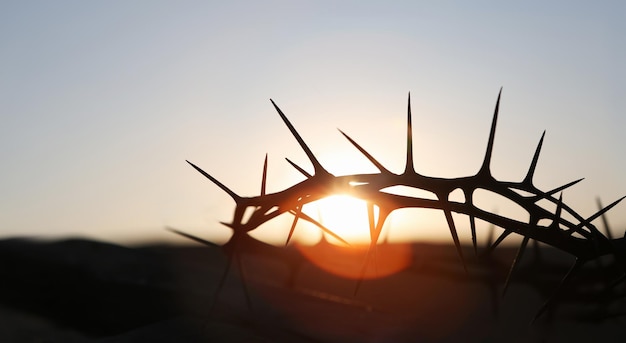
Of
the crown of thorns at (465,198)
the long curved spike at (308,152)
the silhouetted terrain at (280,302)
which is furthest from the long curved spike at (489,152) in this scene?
the silhouetted terrain at (280,302)

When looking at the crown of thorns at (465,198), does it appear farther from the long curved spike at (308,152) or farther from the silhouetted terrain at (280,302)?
the silhouetted terrain at (280,302)

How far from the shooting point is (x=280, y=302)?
619 cm

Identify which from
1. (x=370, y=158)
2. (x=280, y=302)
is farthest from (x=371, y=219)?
(x=280, y=302)

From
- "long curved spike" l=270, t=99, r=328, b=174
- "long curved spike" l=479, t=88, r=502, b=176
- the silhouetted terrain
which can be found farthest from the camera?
the silhouetted terrain

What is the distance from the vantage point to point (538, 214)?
8.88 feet

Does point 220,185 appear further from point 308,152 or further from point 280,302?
point 280,302

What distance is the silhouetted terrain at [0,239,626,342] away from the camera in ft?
15.9

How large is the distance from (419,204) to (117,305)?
478 cm

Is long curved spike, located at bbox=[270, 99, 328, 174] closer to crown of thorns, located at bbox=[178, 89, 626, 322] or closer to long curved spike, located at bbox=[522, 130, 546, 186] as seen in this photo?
crown of thorns, located at bbox=[178, 89, 626, 322]

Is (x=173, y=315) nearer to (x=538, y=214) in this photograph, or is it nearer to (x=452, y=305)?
(x=452, y=305)

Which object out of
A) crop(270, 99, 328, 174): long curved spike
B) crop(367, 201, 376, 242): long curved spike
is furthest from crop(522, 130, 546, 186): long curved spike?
crop(270, 99, 328, 174): long curved spike

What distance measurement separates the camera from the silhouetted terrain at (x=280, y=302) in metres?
4.85

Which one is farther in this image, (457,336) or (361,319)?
(361,319)

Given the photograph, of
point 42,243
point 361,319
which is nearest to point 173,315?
point 361,319
